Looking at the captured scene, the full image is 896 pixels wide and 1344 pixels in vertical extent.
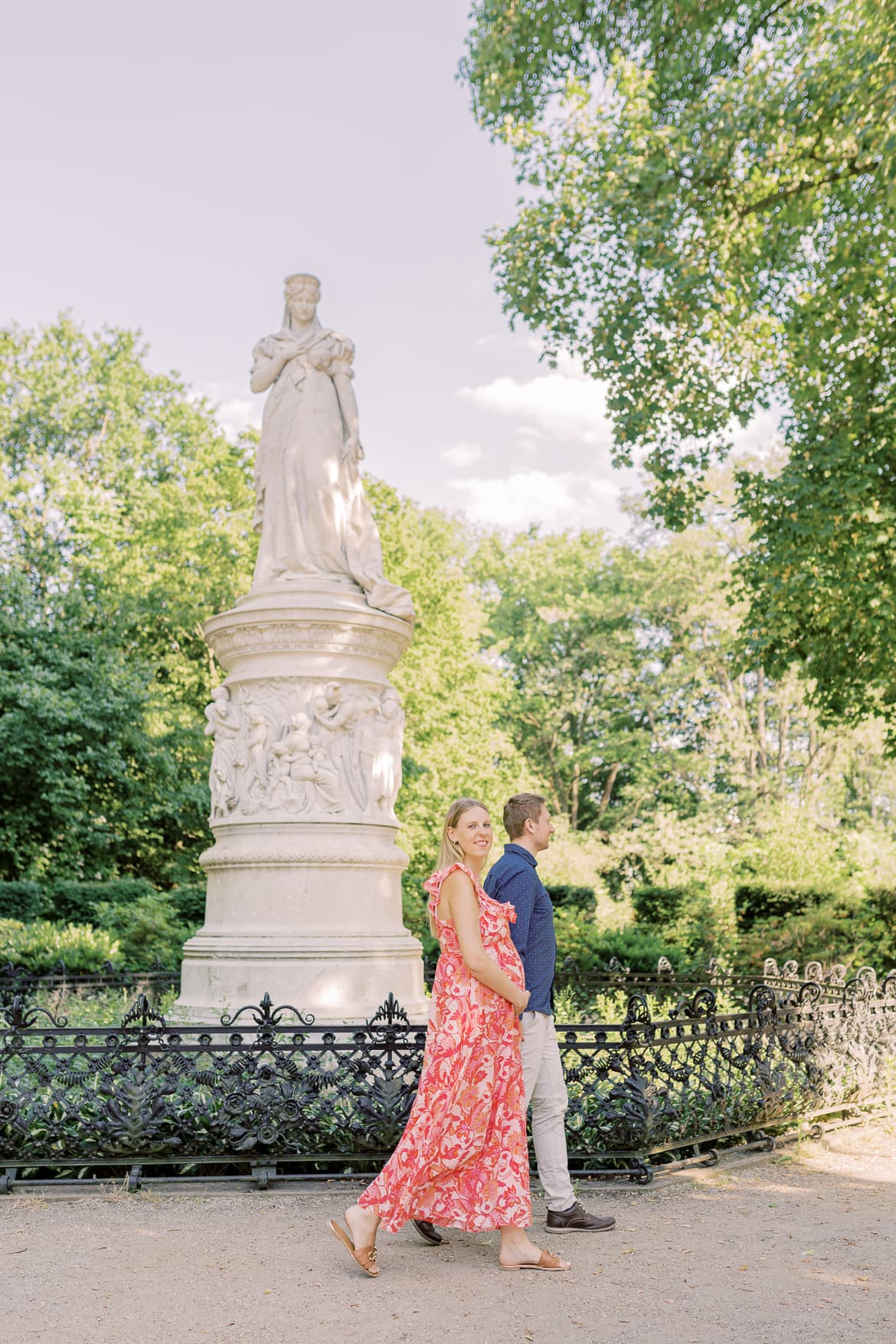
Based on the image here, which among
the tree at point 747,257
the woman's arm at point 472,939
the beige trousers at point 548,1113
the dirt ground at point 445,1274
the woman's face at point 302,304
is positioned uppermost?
the tree at point 747,257

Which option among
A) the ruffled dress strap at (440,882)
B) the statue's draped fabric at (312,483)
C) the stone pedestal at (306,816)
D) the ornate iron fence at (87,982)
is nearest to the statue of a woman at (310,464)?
the statue's draped fabric at (312,483)

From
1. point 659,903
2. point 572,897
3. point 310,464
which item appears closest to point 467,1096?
point 310,464

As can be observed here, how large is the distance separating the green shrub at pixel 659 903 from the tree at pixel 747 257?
5.80 metres

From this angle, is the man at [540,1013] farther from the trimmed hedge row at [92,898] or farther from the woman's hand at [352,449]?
the trimmed hedge row at [92,898]

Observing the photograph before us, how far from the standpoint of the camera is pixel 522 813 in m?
5.30

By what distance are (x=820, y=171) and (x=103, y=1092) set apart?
47.4 ft

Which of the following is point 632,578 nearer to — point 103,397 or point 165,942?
point 103,397

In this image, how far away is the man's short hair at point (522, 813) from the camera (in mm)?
5301

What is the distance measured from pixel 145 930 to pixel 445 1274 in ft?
39.0

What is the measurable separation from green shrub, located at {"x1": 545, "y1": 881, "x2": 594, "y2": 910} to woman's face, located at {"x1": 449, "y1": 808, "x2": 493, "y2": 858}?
47.7 ft

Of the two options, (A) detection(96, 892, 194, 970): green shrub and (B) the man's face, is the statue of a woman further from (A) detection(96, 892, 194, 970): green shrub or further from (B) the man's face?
(A) detection(96, 892, 194, 970): green shrub

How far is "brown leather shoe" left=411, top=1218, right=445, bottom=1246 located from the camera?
510cm

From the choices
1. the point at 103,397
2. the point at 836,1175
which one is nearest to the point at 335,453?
the point at 836,1175

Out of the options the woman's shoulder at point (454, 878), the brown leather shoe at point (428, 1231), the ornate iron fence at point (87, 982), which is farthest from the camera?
the ornate iron fence at point (87, 982)
